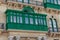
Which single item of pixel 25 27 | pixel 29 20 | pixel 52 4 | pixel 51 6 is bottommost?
pixel 25 27

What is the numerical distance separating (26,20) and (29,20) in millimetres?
433

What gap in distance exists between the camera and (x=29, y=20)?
2300cm

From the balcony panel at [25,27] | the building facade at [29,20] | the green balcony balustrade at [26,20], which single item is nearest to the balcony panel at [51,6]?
the building facade at [29,20]

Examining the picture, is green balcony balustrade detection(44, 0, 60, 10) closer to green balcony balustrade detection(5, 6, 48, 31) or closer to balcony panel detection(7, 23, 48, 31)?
green balcony balustrade detection(5, 6, 48, 31)

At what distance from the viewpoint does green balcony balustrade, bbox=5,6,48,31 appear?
21703mm

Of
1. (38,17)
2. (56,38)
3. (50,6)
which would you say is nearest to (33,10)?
(38,17)

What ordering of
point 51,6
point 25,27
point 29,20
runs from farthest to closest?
point 51,6 → point 29,20 → point 25,27

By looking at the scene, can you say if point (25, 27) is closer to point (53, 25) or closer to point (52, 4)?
point (53, 25)

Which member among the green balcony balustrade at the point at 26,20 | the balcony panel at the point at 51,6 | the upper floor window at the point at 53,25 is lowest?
the upper floor window at the point at 53,25

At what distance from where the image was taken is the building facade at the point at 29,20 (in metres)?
21.6

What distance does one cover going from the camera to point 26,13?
75.3 feet

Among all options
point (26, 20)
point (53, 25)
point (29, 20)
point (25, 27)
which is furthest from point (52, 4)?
point (25, 27)

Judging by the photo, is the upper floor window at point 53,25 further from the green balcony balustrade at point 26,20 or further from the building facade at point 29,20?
the green balcony balustrade at point 26,20

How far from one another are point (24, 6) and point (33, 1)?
171 centimetres
